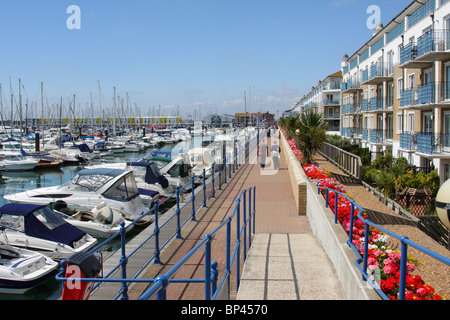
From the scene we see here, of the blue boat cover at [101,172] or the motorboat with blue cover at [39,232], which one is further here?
the blue boat cover at [101,172]

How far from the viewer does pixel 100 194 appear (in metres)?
16.7

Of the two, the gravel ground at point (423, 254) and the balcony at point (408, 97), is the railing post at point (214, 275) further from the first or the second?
the balcony at point (408, 97)

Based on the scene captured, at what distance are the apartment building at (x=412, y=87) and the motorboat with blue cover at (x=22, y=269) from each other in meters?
19.2

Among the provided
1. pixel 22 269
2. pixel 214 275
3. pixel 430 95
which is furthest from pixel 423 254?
pixel 430 95

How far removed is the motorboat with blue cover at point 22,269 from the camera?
34.0ft

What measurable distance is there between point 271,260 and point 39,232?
807 centimetres

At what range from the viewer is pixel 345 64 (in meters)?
52.4

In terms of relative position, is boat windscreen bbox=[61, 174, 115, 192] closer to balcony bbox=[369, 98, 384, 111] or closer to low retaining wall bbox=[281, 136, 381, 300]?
low retaining wall bbox=[281, 136, 381, 300]

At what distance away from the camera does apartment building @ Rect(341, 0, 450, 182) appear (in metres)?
21.6

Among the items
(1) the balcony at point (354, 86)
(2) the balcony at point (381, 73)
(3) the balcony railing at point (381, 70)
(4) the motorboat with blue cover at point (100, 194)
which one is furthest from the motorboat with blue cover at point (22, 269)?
(1) the balcony at point (354, 86)
